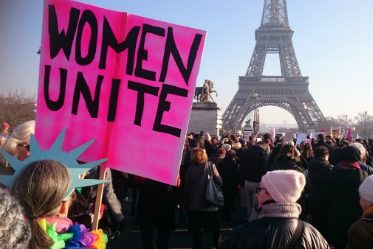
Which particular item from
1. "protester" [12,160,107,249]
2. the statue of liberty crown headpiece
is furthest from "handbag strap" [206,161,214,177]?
Answer: "protester" [12,160,107,249]

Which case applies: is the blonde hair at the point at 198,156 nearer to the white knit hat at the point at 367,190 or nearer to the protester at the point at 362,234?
the white knit hat at the point at 367,190

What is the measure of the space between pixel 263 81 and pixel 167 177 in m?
63.8

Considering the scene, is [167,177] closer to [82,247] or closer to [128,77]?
[128,77]

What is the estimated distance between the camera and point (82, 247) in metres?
2.26

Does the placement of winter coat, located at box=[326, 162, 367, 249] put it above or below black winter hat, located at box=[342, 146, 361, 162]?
below

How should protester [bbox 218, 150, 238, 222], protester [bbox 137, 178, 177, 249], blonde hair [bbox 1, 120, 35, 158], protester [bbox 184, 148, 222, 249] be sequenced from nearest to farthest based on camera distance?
blonde hair [bbox 1, 120, 35, 158]
protester [bbox 137, 178, 177, 249]
protester [bbox 184, 148, 222, 249]
protester [bbox 218, 150, 238, 222]

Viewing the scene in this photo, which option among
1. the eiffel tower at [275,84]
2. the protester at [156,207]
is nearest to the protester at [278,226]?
the protester at [156,207]

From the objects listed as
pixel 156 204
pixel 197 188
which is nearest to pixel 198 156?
pixel 197 188

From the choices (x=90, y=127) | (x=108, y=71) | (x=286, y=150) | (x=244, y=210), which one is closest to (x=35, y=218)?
(x=90, y=127)

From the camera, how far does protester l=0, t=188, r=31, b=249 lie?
117 cm

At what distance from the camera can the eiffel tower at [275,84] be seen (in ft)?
203

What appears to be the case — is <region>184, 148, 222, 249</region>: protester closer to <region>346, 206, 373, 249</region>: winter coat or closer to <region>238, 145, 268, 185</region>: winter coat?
<region>238, 145, 268, 185</region>: winter coat

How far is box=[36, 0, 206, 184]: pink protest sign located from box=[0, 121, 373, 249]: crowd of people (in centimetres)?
48

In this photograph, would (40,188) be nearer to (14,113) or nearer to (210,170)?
(210,170)
